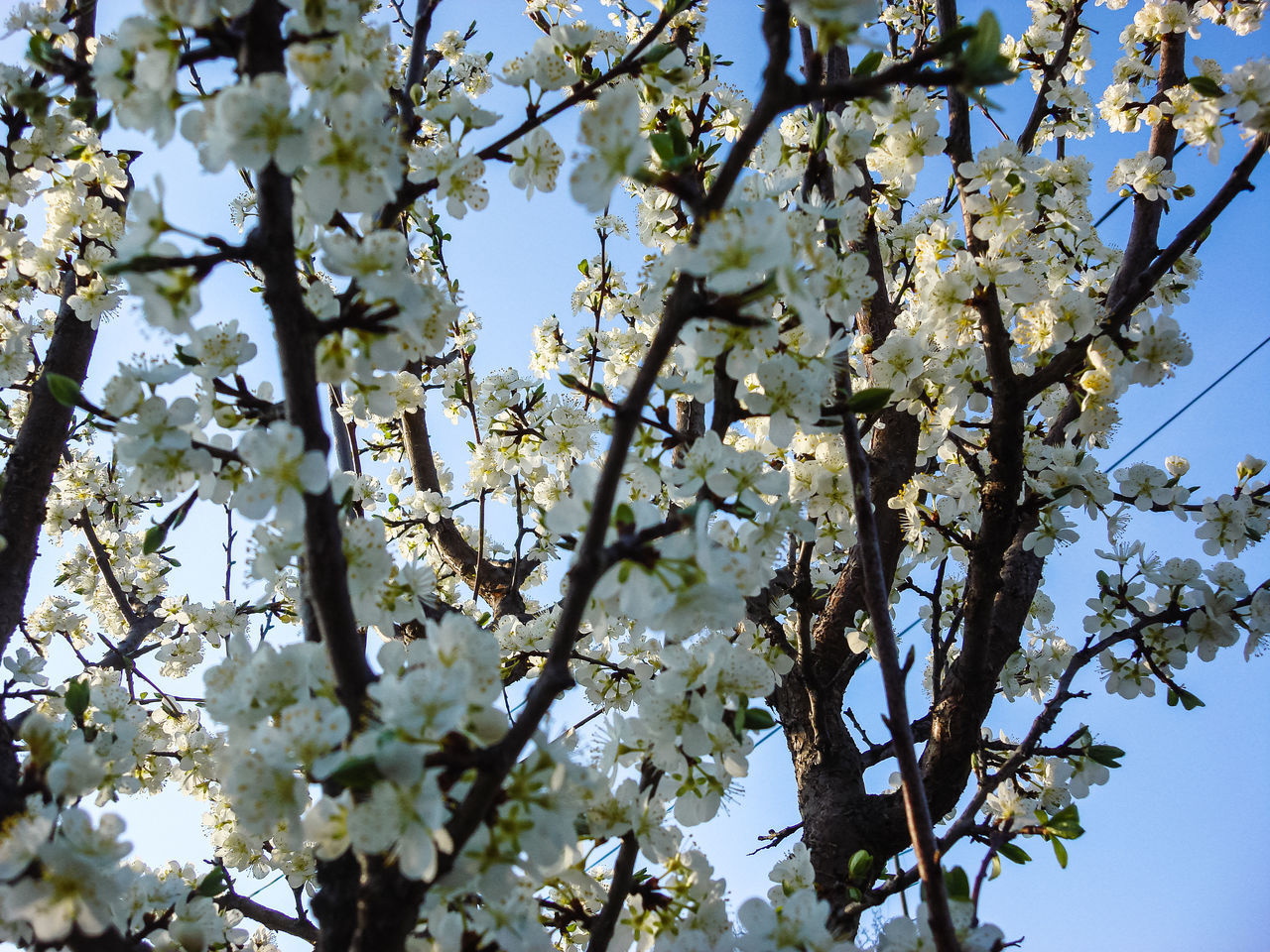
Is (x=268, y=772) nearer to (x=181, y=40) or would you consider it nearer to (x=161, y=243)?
(x=161, y=243)

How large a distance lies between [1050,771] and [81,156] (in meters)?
3.88

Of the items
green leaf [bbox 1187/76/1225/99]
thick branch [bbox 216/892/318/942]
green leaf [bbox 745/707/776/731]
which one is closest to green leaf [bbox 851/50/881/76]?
green leaf [bbox 1187/76/1225/99]

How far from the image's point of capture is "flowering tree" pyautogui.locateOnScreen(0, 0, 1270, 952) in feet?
3.34

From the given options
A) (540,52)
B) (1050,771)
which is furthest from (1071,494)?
(540,52)

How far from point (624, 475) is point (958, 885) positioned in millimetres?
1023

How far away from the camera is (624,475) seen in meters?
1.88

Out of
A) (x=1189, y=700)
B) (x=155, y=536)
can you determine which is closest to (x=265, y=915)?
(x=155, y=536)

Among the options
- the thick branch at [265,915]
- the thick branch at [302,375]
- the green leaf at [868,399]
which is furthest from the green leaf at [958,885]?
the thick branch at [265,915]

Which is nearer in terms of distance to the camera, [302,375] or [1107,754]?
[302,375]

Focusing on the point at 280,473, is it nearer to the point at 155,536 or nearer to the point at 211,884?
the point at 155,536

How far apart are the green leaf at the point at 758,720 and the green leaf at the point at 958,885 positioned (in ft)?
1.41

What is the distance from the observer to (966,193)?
2574 mm

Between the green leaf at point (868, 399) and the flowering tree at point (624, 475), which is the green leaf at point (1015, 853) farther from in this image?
the green leaf at point (868, 399)

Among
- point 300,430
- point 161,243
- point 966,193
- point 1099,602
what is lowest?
point 300,430
